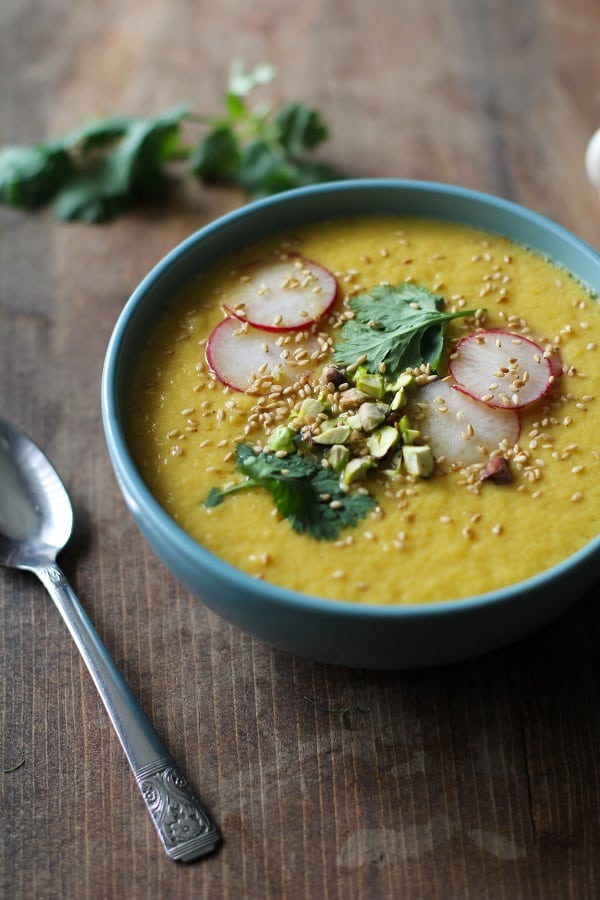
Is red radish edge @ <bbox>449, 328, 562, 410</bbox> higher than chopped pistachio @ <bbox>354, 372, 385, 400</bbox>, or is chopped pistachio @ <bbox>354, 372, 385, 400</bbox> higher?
red radish edge @ <bbox>449, 328, 562, 410</bbox>

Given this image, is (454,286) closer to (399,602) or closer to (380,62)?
(399,602)

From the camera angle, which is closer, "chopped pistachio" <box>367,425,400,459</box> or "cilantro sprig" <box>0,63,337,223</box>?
"chopped pistachio" <box>367,425,400,459</box>

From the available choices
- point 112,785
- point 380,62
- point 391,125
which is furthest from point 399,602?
point 380,62

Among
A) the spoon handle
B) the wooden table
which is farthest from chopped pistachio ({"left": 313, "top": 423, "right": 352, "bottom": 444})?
the spoon handle

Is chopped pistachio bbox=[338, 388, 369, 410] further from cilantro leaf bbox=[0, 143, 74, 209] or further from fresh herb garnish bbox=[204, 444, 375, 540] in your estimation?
cilantro leaf bbox=[0, 143, 74, 209]

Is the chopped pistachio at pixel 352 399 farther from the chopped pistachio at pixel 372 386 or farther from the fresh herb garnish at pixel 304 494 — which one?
the fresh herb garnish at pixel 304 494

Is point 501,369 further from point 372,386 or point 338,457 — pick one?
point 338,457

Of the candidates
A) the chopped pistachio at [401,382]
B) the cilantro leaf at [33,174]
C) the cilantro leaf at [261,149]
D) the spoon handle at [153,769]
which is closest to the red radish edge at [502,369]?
the chopped pistachio at [401,382]
